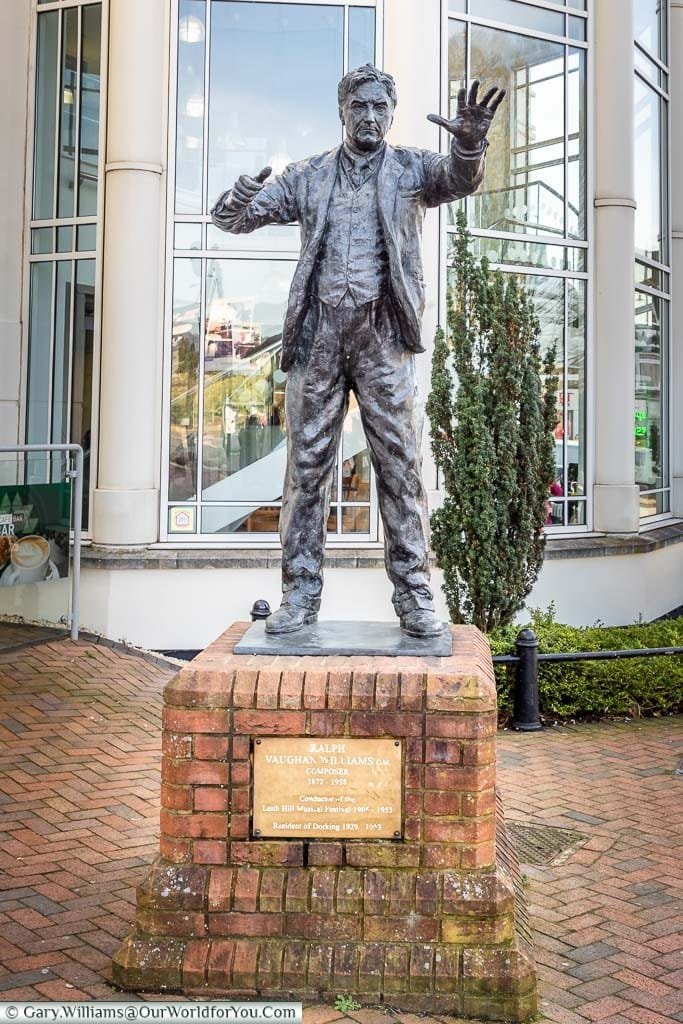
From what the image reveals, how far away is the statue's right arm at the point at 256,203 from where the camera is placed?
4.34 m

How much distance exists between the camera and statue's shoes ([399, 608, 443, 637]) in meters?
4.42

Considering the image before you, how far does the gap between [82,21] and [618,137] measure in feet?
19.9

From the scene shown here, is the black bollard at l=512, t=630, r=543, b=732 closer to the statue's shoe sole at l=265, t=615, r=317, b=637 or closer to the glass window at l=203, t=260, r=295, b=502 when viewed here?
the glass window at l=203, t=260, r=295, b=502

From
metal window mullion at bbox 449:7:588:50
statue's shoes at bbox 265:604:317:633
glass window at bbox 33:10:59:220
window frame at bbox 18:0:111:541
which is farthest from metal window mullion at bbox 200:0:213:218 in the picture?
statue's shoes at bbox 265:604:317:633

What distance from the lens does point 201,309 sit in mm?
11031

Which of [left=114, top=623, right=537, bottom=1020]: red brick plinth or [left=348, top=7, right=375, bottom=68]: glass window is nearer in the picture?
[left=114, top=623, right=537, bottom=1020]: red brick plinth

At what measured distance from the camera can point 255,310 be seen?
36.4 ft

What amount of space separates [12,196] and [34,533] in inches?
161

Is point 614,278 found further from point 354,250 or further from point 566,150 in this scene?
point 354,250

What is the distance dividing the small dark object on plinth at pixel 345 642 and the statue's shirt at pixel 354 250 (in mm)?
1333

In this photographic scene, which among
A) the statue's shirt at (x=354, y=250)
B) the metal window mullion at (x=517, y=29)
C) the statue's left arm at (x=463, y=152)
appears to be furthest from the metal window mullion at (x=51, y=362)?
the statue's left arm at (x=463, y=152)

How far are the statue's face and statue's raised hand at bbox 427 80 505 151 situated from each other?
14.1 inches

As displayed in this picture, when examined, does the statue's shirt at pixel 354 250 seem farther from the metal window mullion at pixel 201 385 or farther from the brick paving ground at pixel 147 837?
the metal window mullion at pixel 201 385

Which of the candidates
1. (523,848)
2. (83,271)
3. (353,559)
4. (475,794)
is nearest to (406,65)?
(83,271)
